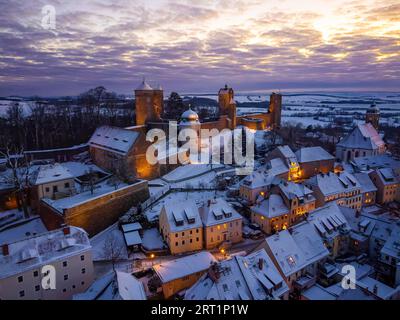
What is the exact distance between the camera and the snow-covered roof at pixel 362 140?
162 ft

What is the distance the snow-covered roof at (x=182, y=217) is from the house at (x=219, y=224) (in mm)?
767

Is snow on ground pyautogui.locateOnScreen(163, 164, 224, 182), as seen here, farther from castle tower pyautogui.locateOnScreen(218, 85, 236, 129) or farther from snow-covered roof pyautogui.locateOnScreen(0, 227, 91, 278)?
castle tower pyautogui.locateOnScreen(218, 85, 236, 129)

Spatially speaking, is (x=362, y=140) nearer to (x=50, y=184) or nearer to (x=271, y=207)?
(x=271, y=207)

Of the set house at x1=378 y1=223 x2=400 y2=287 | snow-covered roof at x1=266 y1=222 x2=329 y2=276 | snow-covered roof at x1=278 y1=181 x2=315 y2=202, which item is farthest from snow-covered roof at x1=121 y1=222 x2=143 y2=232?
house at x1=378 y1=223 x2=400 y2=287

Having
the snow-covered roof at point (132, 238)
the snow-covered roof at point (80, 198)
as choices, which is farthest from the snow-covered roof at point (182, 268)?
the snow-covered roof at point (80, 198)

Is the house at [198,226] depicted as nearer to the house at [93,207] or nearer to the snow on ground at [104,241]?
the snow on ground at [104,241]

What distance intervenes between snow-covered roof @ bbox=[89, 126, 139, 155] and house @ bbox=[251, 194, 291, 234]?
16.6m

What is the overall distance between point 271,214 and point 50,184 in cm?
2074

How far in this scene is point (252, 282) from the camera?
16.9 metres

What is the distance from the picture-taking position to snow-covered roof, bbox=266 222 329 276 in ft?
66.7
